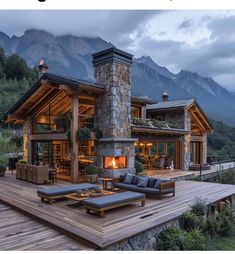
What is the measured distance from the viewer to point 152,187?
8.77 m

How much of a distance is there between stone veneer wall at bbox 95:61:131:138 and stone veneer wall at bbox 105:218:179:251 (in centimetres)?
583

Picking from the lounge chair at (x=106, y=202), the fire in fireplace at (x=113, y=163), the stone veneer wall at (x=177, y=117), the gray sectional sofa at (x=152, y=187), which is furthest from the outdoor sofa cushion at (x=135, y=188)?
the stone veneer wall at (x=177, y=117)

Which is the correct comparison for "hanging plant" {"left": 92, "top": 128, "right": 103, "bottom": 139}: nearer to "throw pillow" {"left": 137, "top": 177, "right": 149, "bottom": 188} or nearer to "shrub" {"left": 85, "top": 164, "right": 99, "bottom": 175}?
"shrub" {"left": 85, "top": 164, "right": 99, "bottom": 175}

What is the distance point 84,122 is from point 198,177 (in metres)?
7.06

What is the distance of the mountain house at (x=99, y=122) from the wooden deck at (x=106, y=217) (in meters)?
3.19

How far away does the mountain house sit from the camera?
1127 cm

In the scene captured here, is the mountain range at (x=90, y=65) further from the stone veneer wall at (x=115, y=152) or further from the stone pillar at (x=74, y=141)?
the stone pillar at (x=74, y=141)

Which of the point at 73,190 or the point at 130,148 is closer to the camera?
the point at 73,190

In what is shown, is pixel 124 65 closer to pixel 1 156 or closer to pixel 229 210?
pixel 229 210

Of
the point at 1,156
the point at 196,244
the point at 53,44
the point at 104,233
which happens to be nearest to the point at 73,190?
the point at 104,233

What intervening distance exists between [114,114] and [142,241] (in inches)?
260

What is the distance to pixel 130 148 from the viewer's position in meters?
12.1

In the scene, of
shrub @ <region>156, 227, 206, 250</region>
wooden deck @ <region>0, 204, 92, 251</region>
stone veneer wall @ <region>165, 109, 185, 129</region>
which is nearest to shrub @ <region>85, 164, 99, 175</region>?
wooden deck @ <region>0, 204, 92, 251</region>

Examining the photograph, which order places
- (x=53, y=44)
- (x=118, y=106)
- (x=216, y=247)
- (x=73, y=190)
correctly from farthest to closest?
(x=53, y=44) → (x=118, y=106) → (x=73, y=190) → (x=216, y=247)
